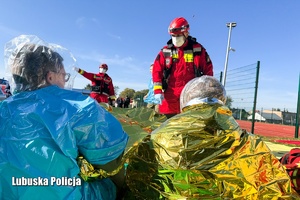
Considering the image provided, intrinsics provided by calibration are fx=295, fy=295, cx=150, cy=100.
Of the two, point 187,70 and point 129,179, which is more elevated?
point 187,70

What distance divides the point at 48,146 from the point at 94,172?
0.22m

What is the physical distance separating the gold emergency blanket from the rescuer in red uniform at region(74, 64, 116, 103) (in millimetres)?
6582

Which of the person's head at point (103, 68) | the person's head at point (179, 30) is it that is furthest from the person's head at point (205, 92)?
the person's head at point (103, 68)

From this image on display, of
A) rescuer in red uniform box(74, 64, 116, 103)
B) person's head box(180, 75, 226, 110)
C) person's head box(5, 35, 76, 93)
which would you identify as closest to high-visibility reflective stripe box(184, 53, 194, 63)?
person's head box(180, 75, 226, 110)

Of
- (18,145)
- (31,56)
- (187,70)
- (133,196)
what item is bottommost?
(133,196)

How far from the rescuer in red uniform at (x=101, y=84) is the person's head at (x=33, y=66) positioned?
6.52 m

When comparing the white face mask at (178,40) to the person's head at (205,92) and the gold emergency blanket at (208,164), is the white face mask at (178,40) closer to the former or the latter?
the person's head at (205,92)

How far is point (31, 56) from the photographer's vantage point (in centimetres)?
130

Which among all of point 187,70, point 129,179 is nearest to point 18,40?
point 129,179

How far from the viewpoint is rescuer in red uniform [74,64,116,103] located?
7930 millimetres

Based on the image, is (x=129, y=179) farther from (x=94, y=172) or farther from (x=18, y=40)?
(x=18, y=40)

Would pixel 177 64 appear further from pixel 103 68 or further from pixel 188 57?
pixel 103 68

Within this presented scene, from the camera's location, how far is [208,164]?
1.33 m

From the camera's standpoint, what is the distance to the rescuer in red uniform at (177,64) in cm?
423
